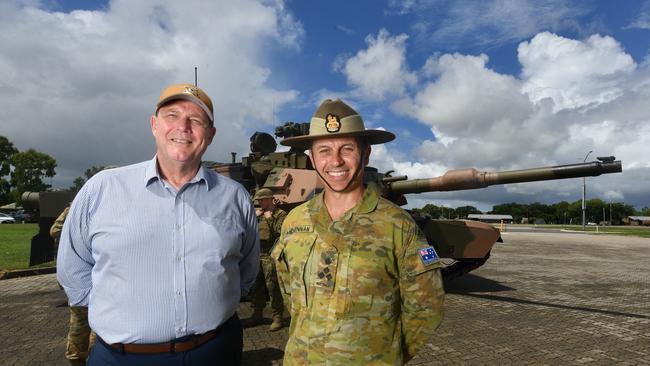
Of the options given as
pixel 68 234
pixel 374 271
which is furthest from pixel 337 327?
pixel 68 234

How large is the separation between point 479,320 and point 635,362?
7.32ft

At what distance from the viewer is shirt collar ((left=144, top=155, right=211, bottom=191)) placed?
84.8 inches

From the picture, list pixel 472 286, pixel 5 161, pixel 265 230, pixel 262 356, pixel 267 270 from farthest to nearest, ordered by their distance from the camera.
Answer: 1. pixel 5 161
2. pixel 472 286
3. pixel 265 230
4. pixel 267 270
5. pixel 262 356

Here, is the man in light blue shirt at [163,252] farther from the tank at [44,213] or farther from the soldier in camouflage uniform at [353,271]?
the tank at [44,213]

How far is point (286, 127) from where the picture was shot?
10273 mm

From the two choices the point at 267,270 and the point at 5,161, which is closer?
the point at 267,270

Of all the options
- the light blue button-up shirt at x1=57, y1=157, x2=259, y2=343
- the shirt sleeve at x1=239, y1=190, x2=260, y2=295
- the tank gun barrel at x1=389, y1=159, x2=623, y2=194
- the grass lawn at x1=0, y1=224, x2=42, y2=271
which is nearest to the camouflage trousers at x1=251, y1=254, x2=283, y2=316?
the tank gun barrel at x1=389, y1=159, x2=623, y2=194

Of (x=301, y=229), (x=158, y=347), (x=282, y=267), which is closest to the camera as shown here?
(x=158, y=347)

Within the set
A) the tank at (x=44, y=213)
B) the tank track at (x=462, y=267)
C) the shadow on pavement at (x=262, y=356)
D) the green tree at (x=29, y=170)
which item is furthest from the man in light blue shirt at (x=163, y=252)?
the green tree at (x=29, y=170)

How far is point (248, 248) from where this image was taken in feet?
8.31

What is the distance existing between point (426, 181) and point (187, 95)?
6.37m

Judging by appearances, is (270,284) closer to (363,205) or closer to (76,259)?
(76,259)

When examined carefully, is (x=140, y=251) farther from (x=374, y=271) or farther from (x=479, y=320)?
(x=479, y=320)

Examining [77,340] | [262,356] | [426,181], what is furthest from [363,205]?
[426,181]
